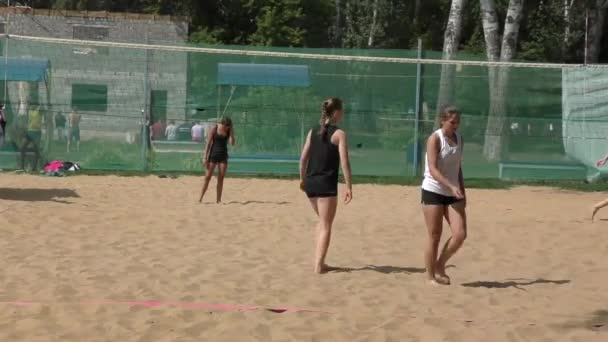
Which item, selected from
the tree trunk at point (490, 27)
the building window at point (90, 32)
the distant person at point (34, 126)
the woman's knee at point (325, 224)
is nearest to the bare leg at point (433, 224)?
the woman's knee at point (325, 224)

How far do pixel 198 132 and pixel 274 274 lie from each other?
436 inches

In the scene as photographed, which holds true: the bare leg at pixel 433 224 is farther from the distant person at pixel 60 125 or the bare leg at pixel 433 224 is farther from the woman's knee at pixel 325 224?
the distant person at pixel 60 125

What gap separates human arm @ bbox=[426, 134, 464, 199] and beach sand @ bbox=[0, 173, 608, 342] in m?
0.77

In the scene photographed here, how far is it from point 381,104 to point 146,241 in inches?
392

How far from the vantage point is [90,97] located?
18.7m

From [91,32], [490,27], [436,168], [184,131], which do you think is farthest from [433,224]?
[91,32]

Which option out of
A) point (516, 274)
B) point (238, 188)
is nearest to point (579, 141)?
point (238, 188)

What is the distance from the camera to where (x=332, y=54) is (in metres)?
18.7

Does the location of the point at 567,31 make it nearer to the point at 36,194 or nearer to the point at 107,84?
the point at 107,84

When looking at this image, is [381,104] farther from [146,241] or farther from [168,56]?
[146,241]

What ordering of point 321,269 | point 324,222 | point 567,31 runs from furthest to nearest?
point 567,31, point 321,269, point 324,222

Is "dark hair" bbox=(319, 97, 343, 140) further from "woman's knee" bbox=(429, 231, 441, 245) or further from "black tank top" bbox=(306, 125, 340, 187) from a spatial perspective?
"woman's knee" bbox=(429, 231, 441, 245)

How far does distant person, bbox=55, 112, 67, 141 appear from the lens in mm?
18562

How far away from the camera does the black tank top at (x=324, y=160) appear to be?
7.84 meters
